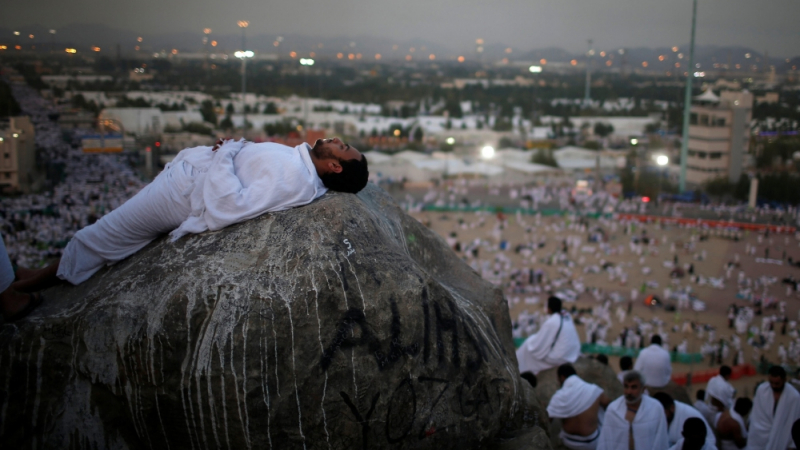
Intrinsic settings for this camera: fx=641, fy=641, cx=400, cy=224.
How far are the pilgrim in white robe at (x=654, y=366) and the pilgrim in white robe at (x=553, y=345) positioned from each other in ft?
1.77

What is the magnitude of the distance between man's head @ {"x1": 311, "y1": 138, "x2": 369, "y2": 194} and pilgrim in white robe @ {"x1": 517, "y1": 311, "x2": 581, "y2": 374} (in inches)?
119

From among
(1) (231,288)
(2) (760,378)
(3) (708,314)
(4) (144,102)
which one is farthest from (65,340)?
(4) (144,102)

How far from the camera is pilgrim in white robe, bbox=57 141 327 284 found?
279 centimetres

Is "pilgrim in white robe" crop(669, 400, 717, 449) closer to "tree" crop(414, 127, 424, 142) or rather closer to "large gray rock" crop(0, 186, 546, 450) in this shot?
"large gray rock" crop(0, 186, 546, 450)

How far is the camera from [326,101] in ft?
153

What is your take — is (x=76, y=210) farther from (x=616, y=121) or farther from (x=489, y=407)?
(x=616, y=121)

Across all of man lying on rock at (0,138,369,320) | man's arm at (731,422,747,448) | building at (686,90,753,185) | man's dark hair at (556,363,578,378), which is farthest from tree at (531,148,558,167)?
man lying on rock at (0,138,369,320)

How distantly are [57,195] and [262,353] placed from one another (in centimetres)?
1077

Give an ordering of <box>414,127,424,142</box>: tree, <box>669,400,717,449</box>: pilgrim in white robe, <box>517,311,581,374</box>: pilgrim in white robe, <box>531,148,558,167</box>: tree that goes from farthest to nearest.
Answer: <box>414,127,424,142</box>: tree, <box>531,148,558,167</box>: tree, <box>517,311,581,374</box>: pilgrim in white robe, <box>669,400,717,449</box>: pilgrim in white robe

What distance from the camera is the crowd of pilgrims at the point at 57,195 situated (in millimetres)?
10383

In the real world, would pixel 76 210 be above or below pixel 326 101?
below

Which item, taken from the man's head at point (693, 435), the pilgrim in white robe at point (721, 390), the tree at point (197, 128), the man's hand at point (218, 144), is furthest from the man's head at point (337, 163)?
the tree at point (197, 128)

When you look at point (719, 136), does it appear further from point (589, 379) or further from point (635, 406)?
point (635, 406)

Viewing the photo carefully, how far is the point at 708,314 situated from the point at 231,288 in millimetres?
12926
